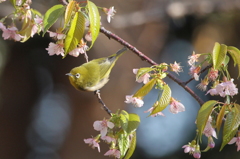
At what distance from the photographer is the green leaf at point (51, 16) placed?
878 millimetres

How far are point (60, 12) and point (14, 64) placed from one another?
3135 mm

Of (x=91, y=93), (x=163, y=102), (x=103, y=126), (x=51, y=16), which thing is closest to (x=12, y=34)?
(x=51, y=16)

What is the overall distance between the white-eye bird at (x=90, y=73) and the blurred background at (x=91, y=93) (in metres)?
1.91

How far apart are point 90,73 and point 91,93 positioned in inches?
76.9

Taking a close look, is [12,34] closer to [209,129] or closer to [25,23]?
[25,23]

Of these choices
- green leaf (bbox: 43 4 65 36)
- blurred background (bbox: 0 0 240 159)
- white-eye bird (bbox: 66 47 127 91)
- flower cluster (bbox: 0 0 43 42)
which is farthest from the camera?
blurred background (bbox: 0 0 240 159)

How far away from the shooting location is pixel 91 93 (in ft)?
11.7

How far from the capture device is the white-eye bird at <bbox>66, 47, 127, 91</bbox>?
63.6 inches

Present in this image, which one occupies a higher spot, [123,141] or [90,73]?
[123,141]

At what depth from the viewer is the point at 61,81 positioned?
398 cm

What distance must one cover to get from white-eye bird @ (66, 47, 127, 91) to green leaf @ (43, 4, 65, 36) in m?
0.69

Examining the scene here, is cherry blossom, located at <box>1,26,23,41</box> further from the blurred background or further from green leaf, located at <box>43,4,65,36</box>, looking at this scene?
the blurred background

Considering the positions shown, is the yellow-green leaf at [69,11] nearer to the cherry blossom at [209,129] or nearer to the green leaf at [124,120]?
the green leaf at [124,120]

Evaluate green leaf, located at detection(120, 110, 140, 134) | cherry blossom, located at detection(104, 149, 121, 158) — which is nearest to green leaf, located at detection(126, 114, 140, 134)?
green leaf, located at detection(120, 110, 140, 134)
